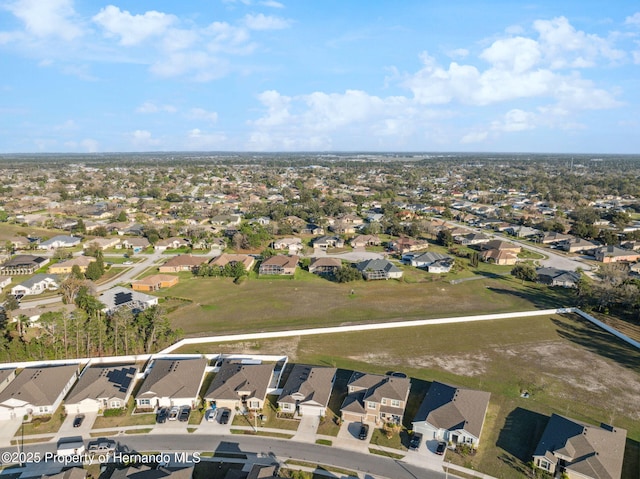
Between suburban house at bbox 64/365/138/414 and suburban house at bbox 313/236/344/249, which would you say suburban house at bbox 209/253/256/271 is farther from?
suburban house at bbox 64/365/138/414

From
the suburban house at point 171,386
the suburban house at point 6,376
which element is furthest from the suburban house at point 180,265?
the suburban house at point 171,386

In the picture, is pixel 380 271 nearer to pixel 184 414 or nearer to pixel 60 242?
pixel 184 414

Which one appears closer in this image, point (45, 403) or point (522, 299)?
point (45, 403)

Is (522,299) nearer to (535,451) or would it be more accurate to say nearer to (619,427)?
(619,427)

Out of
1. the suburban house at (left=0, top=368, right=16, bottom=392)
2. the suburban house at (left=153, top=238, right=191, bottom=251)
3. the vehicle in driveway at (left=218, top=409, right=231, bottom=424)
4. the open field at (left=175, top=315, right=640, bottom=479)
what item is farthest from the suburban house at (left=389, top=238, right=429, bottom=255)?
the suburban house at (left=0, top=368, right=16, bottom=392)

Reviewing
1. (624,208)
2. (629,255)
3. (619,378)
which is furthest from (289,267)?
(624,208)

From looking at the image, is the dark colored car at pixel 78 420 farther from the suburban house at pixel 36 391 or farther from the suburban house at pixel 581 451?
the suburban house at pixel 581 451
